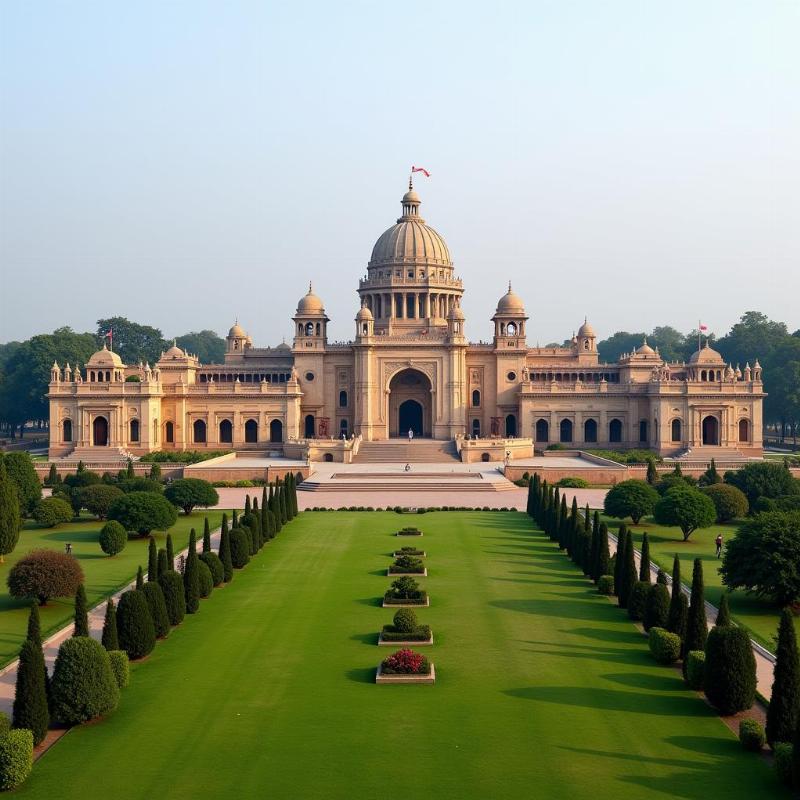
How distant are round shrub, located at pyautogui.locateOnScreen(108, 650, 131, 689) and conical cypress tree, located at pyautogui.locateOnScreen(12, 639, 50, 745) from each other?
250 cm

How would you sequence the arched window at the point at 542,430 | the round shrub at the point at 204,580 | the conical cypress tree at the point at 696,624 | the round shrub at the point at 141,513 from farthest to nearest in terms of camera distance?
the arched window at the point at 542,430 → the round shrub at the point at 141,513 → the round shrub at the point at 204,580 → the conical cypress tree at the point at 696,624

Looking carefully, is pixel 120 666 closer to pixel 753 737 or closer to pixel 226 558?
pixel 226 558

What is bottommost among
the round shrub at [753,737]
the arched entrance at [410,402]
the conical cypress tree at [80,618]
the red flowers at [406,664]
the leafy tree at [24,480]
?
the round shrub at [753,737]

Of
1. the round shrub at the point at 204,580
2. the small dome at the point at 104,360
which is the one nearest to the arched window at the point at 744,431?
the small dome at the point at 104,360

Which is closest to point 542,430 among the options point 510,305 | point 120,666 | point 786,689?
point 510,305

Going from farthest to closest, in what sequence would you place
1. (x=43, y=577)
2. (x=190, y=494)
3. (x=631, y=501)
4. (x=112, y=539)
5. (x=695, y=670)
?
1. (x=190, y=494)
2. (x=631, y=501)
3. (x=112, y=539)
4. (x=43, y=577)
5. (x=695, y=670)

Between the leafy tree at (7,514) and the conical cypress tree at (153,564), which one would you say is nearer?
the conical cypress tree at (153,564)

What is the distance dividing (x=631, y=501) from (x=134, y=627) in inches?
956

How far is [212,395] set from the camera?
72.8 metres

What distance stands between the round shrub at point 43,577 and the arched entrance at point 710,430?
52093mm

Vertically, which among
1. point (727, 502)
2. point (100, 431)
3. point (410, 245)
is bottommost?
point (727, 502)

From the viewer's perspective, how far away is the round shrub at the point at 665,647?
73.6 ft

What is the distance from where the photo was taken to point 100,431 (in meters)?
71.1

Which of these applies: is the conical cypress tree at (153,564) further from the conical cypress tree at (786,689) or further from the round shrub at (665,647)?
the conical cypress tree at (786,689)
